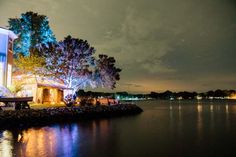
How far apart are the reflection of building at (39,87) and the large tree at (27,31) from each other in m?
11.9

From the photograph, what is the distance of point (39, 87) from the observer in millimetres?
34875

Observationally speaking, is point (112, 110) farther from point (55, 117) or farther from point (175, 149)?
point (175, 149)

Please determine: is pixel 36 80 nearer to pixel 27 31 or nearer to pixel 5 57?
pixel 5 57

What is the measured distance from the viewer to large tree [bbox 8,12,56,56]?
155ft

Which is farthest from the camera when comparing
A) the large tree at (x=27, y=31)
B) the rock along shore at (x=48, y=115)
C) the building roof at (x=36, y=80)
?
the large tree at (x=27, y=31)

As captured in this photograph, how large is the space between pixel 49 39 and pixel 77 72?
15043mm

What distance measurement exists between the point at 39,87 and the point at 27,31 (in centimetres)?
1717

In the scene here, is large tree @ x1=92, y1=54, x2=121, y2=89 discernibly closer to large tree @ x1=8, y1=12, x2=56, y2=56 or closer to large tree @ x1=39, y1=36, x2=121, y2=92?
large tree @ x1=39, y1=36, x2=121, y2=92

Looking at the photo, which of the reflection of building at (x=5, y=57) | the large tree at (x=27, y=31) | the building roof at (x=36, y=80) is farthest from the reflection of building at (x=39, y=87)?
the large tree at (x=27, y=31)

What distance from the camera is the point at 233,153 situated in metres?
13.9

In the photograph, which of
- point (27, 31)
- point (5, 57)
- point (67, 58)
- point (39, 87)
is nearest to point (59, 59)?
point (67, 58)

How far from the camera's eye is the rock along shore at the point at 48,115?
72.9ft

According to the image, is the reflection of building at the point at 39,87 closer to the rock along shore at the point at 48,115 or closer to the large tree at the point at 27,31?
the rock along shore at the point at 48,115

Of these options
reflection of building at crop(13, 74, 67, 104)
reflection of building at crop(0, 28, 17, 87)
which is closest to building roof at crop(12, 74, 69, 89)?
reflection of building at crop(13, 74, 67, 104)
